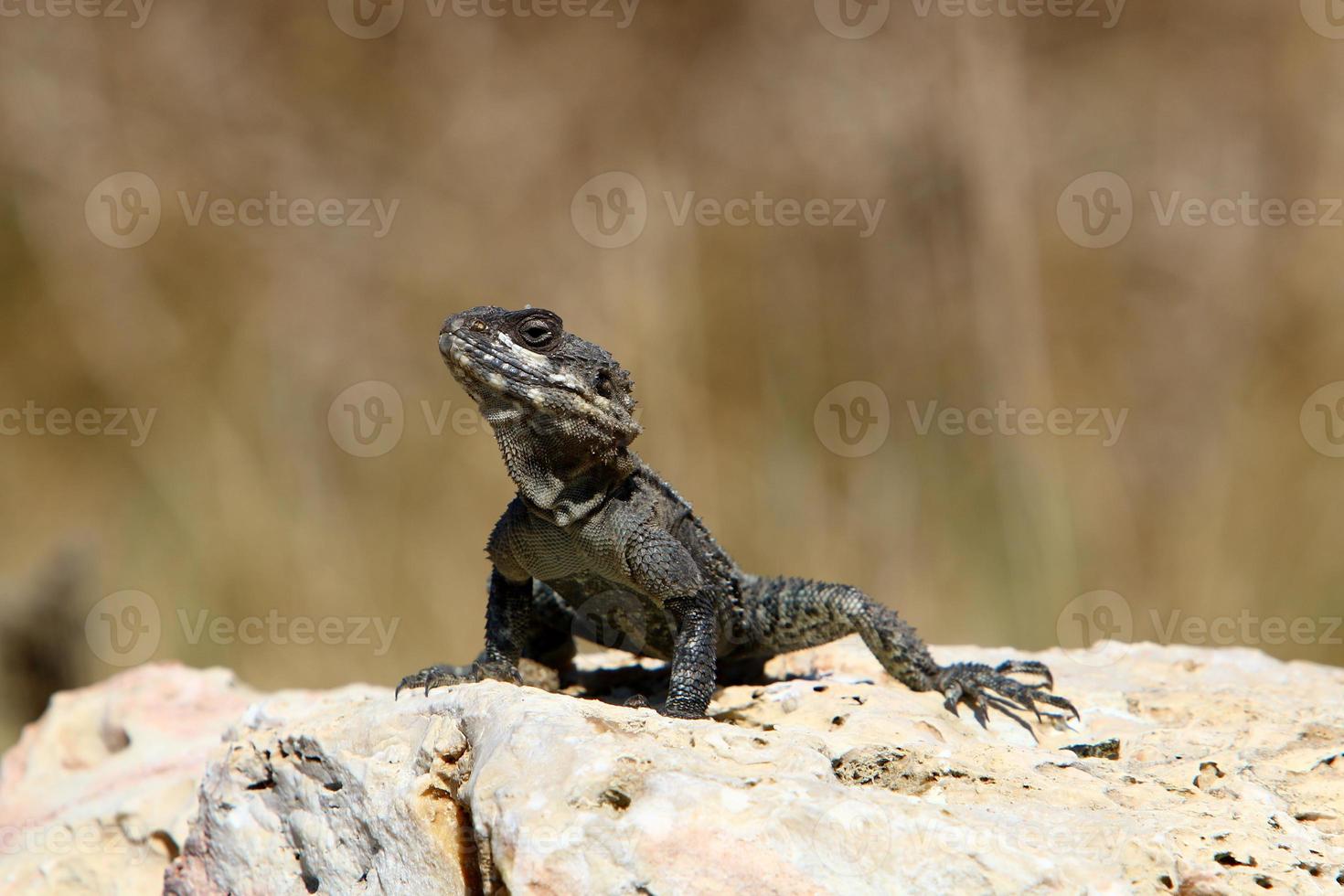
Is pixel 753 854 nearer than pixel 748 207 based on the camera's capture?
Yes

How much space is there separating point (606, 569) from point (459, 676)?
66cm

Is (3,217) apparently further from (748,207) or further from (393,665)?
(748,207)

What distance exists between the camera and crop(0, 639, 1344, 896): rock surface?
9.45 feet

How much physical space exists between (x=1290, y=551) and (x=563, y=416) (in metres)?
5.30

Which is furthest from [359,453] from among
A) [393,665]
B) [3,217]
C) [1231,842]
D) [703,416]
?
[1231,842]

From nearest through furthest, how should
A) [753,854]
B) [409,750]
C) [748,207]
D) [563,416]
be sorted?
[753,854] → [409,750] → [563,416] → [748,207]

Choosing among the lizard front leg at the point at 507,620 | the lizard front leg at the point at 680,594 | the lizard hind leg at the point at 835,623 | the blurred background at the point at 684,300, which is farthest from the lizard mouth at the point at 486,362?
the blurred background at the point at 684,300

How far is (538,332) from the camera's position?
13.6 ft

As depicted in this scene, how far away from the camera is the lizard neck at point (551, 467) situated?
4.22 meters

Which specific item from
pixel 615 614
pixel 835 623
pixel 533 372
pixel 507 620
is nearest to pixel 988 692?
pixel 835 623

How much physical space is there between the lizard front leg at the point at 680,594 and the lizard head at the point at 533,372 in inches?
15.2

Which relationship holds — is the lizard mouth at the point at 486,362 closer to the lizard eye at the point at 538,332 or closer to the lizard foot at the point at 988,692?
the lizard eye at the point at 538,332

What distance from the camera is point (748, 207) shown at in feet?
26.5

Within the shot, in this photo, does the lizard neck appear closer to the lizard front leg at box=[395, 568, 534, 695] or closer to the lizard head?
the lizard head
